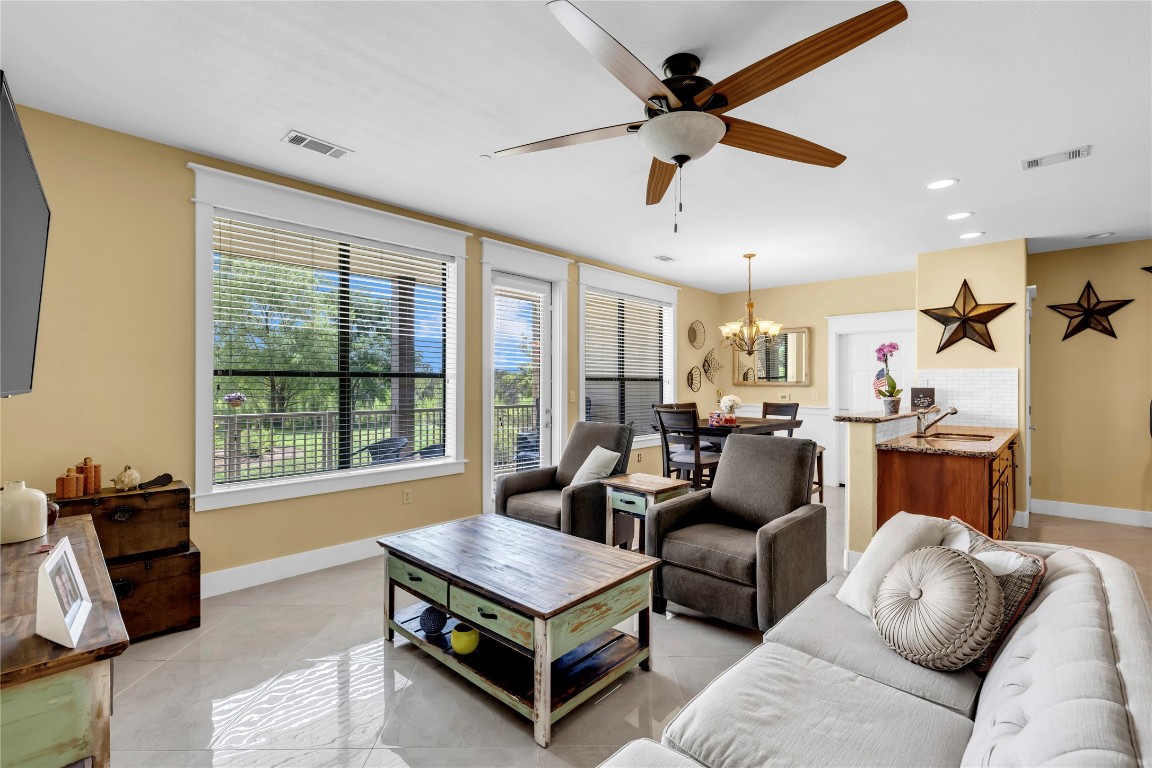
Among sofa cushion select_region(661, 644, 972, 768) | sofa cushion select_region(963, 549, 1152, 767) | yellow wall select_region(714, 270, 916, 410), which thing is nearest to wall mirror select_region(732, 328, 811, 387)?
yellow wall select_region(714, 270, 916, 410)

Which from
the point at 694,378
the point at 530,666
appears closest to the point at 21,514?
the point at 530,666

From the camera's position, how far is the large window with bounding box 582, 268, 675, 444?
5.64 m

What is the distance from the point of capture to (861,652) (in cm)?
158

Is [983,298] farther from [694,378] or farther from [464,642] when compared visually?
[464,642]

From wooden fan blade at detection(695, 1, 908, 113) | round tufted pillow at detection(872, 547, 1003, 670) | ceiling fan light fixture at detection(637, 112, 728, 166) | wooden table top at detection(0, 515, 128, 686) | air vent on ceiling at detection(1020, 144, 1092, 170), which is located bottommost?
round tufted pillow at detection(872, 547, 1003, 670)

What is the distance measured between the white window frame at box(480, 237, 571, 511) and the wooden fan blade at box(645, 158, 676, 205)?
2.05m

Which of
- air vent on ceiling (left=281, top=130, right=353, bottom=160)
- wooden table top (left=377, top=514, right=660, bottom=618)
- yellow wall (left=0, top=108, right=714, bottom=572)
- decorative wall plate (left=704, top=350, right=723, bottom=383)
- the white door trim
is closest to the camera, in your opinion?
wooden table top (left=377, top=514, right=660, bottom=618)

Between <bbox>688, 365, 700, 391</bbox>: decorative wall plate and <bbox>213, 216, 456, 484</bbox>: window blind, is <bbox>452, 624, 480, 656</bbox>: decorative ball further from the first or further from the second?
<bbox>688, 365, 700, 391</bbox>: decorative wall plate

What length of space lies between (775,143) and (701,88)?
37 centimetres

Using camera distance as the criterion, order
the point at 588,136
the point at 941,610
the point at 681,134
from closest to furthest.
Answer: the point at 941,610, the point at 681,134, the point at 588,136

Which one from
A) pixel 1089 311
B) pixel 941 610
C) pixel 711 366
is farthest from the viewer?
pixel 711 366

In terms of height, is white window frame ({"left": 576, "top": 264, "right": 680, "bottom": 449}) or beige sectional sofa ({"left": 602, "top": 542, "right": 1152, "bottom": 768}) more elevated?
white window frame ({"left": 576, "top": 264, "right": 680, "bottom": 449})

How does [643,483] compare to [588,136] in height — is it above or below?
below

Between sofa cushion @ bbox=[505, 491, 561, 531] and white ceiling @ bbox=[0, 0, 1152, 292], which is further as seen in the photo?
sofa cushion @ bbox=[505, 491, 561, 531]
